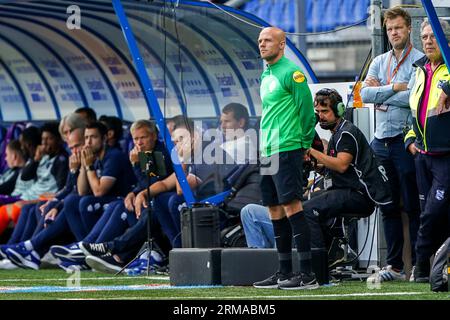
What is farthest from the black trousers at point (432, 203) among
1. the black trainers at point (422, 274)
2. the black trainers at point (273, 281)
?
the black trainers at point (273, 281)

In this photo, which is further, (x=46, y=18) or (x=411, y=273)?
(x=46, y=18)

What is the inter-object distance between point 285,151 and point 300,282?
38.3 inches

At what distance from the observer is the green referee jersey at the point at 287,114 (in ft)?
33.7

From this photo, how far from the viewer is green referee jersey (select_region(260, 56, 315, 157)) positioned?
10258 mm

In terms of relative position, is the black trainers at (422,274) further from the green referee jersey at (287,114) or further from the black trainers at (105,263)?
the black trainers at (105,263)

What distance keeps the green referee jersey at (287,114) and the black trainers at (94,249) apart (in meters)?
3.92

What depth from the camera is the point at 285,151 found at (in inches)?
402

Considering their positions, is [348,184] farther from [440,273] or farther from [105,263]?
[105,263]

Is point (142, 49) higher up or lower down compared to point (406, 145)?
higher up

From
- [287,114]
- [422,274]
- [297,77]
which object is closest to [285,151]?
[287,114]

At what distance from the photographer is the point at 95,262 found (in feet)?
45.1
